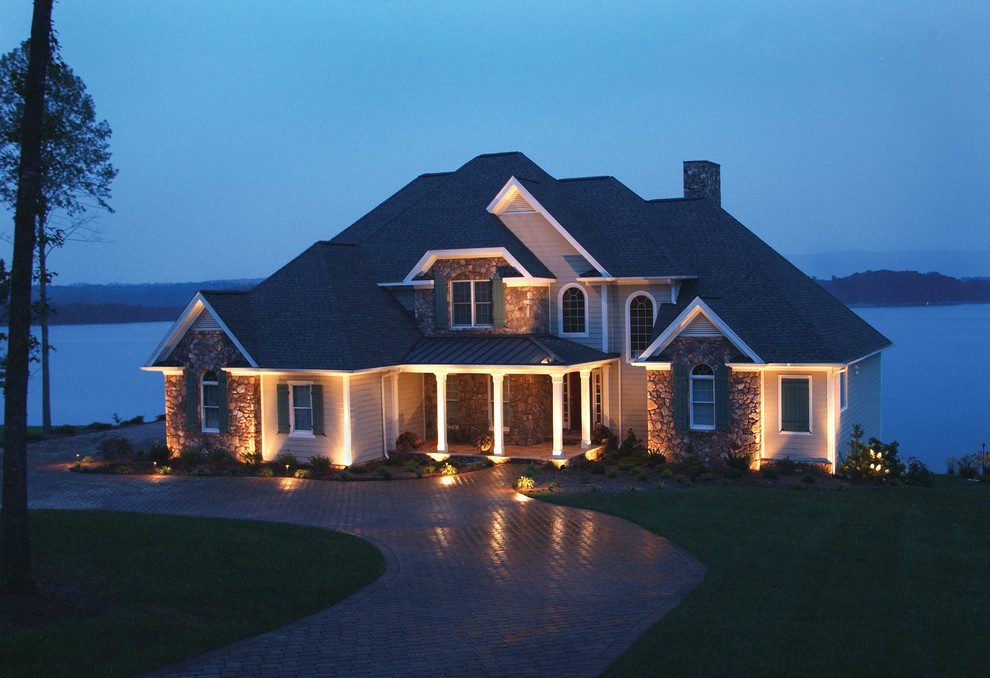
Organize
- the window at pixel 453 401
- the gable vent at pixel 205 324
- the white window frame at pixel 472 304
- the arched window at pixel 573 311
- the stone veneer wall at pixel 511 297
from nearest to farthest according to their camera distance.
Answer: the gable vent at pixel 205 324
the stone veneer wall at pixel 511 297
the white window frame at pixel 472 304
the arched window at pixel 573 311
the window at pixel 453 401

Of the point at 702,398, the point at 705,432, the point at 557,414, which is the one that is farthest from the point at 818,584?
the point at 557,414

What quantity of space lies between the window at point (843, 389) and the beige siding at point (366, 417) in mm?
12650

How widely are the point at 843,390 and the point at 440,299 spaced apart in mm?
11776

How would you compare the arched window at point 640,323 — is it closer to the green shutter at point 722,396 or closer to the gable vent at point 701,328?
the gable vent at point 701,328

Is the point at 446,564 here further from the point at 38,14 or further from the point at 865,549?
the point at 38,14

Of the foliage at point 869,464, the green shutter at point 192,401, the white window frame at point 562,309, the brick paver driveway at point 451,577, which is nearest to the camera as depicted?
the brick paver driveway at point 451,577

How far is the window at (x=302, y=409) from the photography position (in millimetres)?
25016

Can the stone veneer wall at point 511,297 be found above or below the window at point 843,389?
above

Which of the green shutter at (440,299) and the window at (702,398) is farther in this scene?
the green shutter at (440,299)

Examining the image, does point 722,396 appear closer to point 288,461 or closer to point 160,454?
point 288,461

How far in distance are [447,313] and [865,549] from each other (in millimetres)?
15125

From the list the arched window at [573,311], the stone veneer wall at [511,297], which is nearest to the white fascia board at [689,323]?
the arched window at [573,311]

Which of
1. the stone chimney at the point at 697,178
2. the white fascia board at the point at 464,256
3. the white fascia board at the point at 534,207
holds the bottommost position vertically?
the white fascia board at the point at 464,256

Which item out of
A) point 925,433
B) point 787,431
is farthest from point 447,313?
point 925,433
